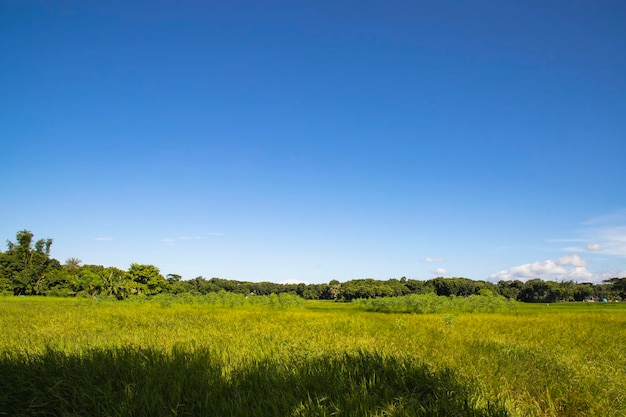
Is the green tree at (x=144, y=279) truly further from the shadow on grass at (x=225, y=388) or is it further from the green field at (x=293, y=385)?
the shadow on grass at (x=225, y=388)

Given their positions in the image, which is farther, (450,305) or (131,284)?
(131,284)

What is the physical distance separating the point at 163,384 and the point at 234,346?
3.27m

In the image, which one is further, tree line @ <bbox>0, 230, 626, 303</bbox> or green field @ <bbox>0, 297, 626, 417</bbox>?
tree line @ <bbox>0, 230, 626, 303</bbox>

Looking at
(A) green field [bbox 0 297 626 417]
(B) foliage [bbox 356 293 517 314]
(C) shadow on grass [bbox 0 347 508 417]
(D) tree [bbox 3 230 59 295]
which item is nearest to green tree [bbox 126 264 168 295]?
→ (D) tree [bbox 3 230 59 295]

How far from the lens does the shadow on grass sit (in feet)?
11.8

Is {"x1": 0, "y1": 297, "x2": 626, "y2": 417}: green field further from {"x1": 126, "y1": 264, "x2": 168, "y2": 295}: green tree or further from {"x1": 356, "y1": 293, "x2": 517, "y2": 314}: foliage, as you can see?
{"x1": 126, "y1": 264, "x2": 168, "y2": 295}: green tree

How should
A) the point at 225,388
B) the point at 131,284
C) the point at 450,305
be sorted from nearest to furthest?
1. the point at 225,388
2. the point at 450,305
3. the point at 131,284

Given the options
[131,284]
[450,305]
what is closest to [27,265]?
[131,284]

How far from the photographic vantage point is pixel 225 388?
4.34m

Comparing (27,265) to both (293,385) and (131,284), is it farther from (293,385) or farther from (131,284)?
(293,385)

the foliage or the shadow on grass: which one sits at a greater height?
the shadow on grass

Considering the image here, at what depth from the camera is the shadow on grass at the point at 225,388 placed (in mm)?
3602

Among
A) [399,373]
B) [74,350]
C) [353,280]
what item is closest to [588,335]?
[399,373]

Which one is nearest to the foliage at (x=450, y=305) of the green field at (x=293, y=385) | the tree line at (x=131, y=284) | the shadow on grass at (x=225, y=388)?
the tree line at (x=131, y=284)
